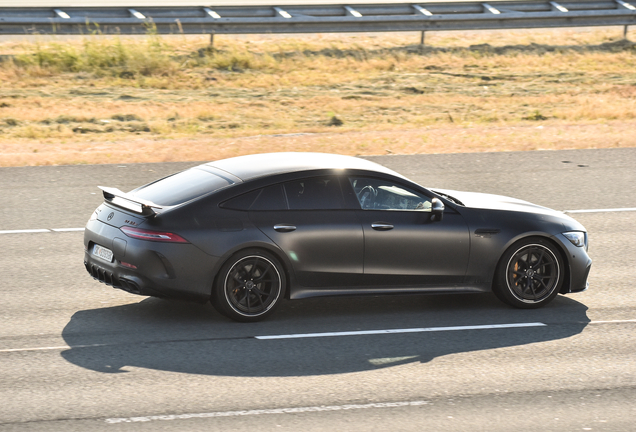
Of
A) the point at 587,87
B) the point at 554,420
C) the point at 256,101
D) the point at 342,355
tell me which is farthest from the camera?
the point at 587,87

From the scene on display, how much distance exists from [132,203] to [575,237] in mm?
4205

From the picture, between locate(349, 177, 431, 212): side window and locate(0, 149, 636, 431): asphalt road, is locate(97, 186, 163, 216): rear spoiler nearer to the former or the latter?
locate(0, 149, 636, 431): asphalt road

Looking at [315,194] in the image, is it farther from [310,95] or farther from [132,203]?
[310,95]

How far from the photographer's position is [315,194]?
27.6 feet

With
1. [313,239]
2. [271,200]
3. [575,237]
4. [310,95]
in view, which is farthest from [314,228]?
[310,95]

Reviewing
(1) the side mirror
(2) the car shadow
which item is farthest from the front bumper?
(1) the side mirror

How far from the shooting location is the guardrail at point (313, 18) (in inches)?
1013

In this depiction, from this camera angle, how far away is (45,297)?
9.03 metres

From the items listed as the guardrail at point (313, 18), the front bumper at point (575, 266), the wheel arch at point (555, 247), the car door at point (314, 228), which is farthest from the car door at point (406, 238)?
the guardrail at point (313, 18)

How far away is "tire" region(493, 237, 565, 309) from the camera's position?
8.77 metres

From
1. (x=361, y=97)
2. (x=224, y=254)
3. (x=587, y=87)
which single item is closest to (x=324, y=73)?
(x=361, y=97)

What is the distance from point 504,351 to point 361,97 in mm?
15618

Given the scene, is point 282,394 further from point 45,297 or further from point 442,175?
point 442,175

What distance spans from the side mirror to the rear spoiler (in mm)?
2490
